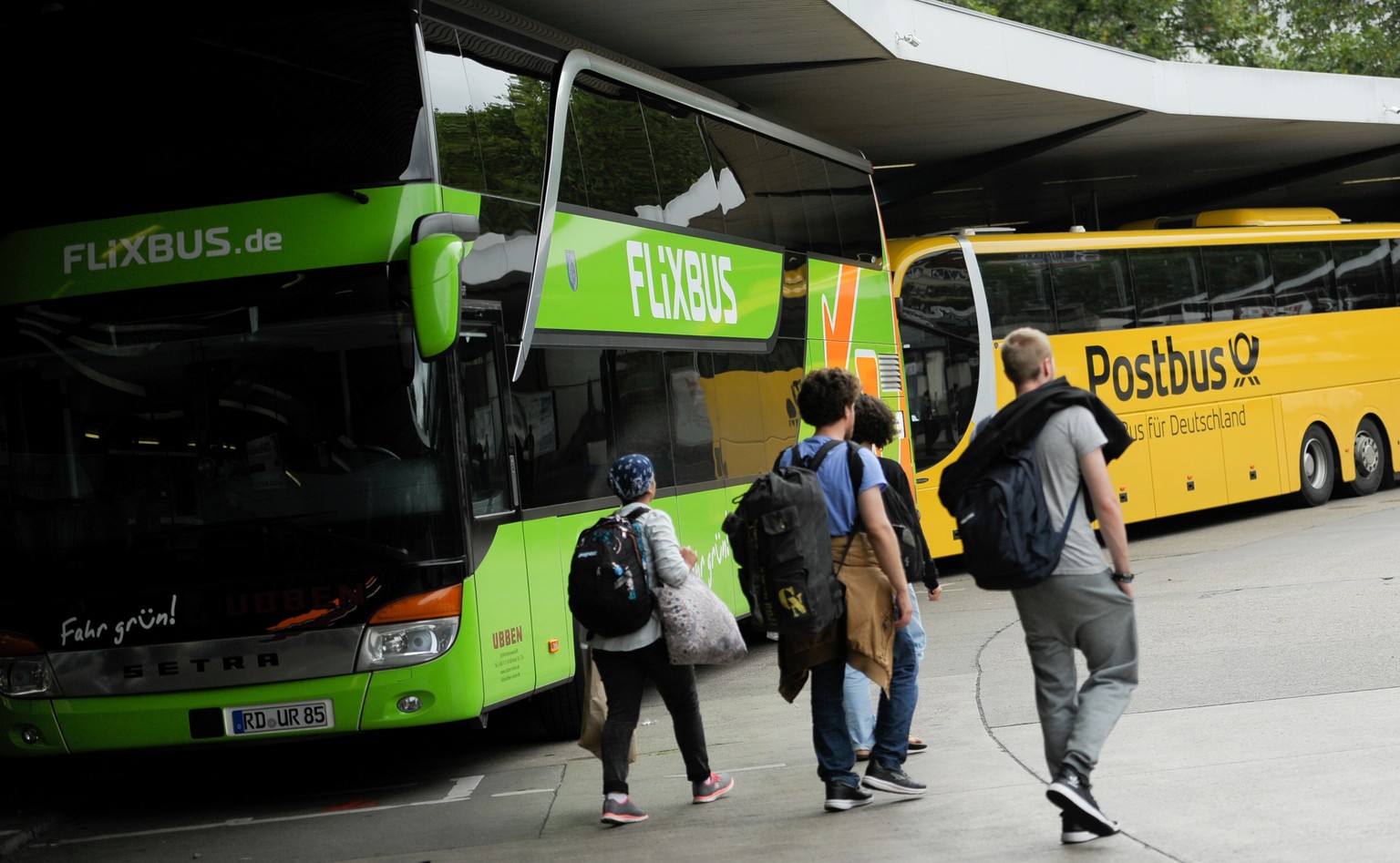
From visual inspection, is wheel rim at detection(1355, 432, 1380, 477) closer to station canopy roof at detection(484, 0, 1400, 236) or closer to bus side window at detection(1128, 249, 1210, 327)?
bus side window at detection(1128, 249, 1210, 327)

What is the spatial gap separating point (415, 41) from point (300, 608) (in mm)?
2719

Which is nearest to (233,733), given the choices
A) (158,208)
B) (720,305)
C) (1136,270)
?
(158,208)

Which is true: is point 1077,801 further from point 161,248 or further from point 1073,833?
point 161,248

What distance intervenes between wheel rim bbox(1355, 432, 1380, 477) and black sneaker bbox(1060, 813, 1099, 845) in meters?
16.7

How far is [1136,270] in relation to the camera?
18031 millimetres

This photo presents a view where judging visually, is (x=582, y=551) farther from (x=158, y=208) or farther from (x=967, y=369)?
(x=967, y=369)

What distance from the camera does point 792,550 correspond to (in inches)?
237

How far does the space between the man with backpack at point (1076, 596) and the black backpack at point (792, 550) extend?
29.4 inches

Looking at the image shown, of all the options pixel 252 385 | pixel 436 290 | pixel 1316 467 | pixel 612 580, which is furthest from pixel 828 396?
pixel 1316 467

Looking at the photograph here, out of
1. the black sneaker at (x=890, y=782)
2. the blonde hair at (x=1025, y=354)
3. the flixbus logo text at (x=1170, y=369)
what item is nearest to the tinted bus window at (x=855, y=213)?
the flixbus logo text at (x=1170, y=369)

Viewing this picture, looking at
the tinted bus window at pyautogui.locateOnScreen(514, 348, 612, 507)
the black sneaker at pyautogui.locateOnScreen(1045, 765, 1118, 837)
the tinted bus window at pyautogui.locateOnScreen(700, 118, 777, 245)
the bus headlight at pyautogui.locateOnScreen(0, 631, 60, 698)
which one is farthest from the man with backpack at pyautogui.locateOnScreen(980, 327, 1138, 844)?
the tinted bus window at pyautogui.locateOnScreen(700, 118, 777, 245)

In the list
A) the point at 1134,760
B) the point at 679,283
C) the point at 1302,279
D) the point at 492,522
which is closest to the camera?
the point at 1134,760

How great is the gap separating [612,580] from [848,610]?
0.96 metres

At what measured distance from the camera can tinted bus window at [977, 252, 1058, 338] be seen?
54.6ft
